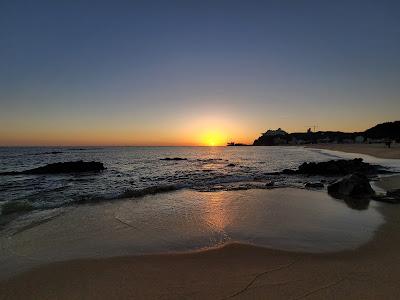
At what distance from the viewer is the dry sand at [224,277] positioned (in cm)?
489

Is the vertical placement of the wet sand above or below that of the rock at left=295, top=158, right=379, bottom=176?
above

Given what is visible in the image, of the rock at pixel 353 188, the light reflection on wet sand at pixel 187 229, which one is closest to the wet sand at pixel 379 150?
the rock at pixel 353 188

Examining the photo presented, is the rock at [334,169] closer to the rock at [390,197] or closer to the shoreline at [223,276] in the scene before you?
the rock at [390,197]

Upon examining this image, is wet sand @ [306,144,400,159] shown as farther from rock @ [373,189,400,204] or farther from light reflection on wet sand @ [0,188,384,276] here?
light reflection on wet sand @ [0,188,384,276]

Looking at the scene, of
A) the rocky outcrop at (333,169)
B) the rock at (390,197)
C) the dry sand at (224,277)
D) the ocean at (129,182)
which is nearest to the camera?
the dry sand at (224,277)

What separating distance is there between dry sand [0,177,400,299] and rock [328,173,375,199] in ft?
26.9

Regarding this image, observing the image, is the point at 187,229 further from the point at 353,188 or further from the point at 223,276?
the point at 353,188

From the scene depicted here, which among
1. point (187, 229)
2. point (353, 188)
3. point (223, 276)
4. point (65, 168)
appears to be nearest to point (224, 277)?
point (223, 276)

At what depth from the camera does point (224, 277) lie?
18.3 ft

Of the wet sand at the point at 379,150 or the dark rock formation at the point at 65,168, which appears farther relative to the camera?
the wet sand at the point at 379,150

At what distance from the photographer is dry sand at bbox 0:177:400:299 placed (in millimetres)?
4887

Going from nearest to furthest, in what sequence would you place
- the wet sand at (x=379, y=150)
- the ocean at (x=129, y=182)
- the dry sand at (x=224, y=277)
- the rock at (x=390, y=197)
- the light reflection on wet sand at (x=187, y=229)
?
the dry sand at (x=224, y=277) < the light reflection on wet sand at (x=187, y=229) < the rock at (x=390, y=197) < the ocean at (x=129, y=182) < the wet sand at (x=379, y=150)

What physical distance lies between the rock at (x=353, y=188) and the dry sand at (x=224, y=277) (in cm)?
820

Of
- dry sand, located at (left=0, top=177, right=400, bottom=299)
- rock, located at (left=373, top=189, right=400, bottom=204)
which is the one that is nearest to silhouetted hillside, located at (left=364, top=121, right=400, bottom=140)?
rock, located at (left=373, top=189, right=400, bottom=204)
